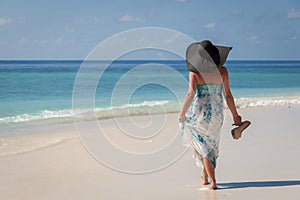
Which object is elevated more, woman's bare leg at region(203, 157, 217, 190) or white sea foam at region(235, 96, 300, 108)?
woman's bare leg at region(203, 157, 217, 190)

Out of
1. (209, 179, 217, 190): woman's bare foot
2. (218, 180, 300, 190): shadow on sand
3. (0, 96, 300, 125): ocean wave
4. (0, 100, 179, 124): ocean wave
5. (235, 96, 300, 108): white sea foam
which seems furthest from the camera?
(235, 96, 300, 108): white sea foam

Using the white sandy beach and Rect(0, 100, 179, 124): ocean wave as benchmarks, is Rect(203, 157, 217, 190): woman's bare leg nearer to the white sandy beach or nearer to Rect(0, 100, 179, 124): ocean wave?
the white sandy beach

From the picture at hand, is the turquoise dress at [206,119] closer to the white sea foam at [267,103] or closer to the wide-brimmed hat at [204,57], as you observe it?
the wide-brimmed hat at [204,57]

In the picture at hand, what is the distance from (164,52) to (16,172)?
257cm

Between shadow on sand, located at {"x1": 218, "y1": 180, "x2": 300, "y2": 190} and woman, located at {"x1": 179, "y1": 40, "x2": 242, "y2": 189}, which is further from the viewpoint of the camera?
shadow on sand, located at {"x1": 218, "y1": 180, "x2": 300, "y2": 190}

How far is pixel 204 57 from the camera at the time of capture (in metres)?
4.68

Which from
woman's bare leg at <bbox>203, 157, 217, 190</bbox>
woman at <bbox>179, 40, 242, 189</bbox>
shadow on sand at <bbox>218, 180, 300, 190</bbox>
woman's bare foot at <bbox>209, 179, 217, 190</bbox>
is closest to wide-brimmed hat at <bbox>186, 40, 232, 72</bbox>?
woman at <bbox>179, 40, 242, 189</bbox>

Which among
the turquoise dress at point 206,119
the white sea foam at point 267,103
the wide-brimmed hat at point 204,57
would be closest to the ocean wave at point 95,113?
the white sea foam at point 267,103

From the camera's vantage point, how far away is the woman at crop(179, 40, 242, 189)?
4680mm

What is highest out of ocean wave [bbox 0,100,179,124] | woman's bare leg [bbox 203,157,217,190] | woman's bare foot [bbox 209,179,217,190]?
woman's bare leg [bbox 203,157,217,190]

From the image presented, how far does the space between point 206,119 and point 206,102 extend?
0.59 ft

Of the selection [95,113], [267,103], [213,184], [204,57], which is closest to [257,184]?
[213,184]

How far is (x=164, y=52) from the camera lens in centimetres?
645

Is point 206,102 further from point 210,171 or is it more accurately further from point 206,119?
point 210,171
